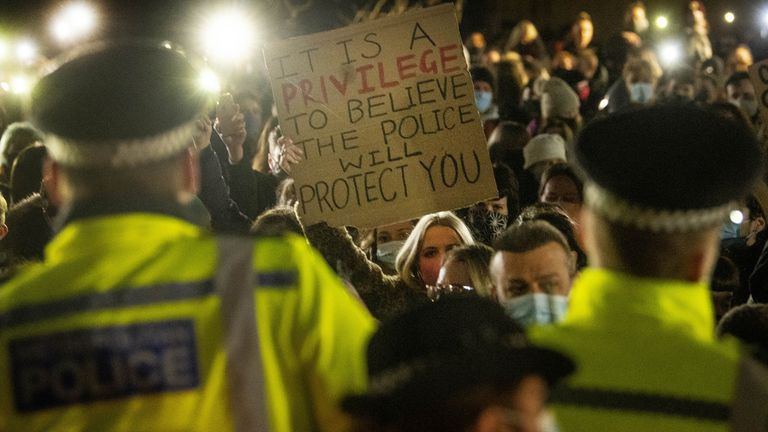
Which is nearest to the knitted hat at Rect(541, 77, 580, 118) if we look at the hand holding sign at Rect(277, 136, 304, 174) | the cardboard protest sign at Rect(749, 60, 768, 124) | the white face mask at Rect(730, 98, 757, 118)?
the white face mask at Rect(730, 98, 757, 118)

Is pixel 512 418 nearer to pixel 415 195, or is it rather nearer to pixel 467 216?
pixel 415 195

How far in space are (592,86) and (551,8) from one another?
15083mm

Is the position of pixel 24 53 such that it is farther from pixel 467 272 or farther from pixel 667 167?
pixel 667 167

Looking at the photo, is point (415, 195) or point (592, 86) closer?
point (415, 195)

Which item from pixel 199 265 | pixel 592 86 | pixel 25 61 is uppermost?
pixel 25 61

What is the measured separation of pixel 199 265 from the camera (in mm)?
2234

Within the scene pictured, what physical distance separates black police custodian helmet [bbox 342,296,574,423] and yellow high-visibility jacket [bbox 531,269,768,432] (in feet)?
0.69

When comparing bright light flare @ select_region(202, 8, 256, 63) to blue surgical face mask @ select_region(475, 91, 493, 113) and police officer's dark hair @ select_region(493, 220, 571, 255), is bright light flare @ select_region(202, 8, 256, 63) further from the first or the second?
police officer's dark hair @ select_region(493, 220, 571, 255)

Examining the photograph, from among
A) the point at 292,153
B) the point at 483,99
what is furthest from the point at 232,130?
the point at 483,99

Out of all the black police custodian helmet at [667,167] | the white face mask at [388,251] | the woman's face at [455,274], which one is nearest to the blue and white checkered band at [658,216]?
the black police custodian helmet at [667,167]

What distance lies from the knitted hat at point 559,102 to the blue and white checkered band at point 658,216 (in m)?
7.52

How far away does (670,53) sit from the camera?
56.8ft

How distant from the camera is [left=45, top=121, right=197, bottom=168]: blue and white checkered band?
2.27 m

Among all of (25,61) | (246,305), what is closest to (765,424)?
(246,305)
